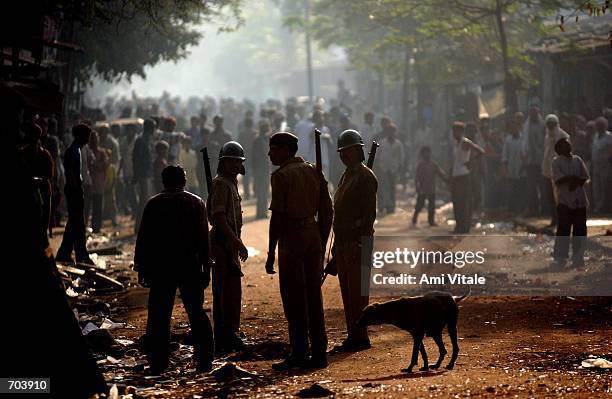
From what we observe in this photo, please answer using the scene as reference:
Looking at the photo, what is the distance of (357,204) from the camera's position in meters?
10.4

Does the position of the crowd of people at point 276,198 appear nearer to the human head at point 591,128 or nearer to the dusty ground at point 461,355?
the human head at point 591,128

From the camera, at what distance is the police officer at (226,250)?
10266mm

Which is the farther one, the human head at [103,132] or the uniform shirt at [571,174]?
the human head at [103,132]

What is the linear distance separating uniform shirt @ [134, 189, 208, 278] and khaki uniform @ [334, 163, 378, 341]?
1636 millimetres

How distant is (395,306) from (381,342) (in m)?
1.57

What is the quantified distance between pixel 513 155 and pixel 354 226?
13449mm

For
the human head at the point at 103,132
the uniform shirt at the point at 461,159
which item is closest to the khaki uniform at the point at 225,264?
the uniform shirt at the point at 461,159

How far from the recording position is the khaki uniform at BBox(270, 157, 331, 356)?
941cm

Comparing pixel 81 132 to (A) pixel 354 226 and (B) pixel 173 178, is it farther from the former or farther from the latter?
(B) pixel 173 178

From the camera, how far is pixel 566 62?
28.7 meters

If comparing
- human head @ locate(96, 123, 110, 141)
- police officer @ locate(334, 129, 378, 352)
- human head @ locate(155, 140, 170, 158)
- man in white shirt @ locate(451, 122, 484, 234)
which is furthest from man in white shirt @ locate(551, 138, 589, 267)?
human head @ locate(96, 123, 110, 141)

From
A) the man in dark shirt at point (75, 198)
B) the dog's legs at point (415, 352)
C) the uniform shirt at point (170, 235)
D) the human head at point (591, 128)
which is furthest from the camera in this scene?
the human head at point (591, 128)

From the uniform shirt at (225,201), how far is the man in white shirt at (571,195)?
666 cm

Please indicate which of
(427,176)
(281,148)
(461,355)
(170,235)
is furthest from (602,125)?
(170,235)
